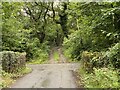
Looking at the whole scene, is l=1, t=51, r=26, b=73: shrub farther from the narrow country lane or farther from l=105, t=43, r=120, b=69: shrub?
l=105, t=43, r=120, b=69: shrub

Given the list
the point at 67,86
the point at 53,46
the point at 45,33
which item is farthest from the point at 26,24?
the point at 67,86

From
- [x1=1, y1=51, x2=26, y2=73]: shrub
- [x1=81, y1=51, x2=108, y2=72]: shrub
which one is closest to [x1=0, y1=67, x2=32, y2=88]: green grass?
[x1=1, y1=51, x2=26, y2=73]: shrub

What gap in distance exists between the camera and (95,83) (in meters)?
8.79

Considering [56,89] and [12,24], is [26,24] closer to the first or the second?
[12,24]

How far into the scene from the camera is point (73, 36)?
21.0 m

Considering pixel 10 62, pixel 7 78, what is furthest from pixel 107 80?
pixel 10 62

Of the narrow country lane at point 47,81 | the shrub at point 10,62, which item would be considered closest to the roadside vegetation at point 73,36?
the shrub at point 10,62

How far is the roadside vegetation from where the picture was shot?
916cm

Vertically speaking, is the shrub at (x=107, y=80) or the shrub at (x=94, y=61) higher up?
the shrub at (x=107, y=80)

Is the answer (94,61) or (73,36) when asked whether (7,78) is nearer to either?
(94,61)

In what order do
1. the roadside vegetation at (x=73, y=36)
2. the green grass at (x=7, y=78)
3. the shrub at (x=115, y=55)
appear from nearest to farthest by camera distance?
the shrub at (x=115, y=55)
the roadside vegetation at (x=73, y=36)
the green grass at (x=7, y=78)

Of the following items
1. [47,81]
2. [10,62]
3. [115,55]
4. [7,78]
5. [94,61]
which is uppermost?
[115,55]

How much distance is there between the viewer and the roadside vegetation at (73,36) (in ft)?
30.1

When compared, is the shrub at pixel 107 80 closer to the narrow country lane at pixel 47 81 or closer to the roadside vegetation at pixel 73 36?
the roadside vegetation at pixel 73 36
